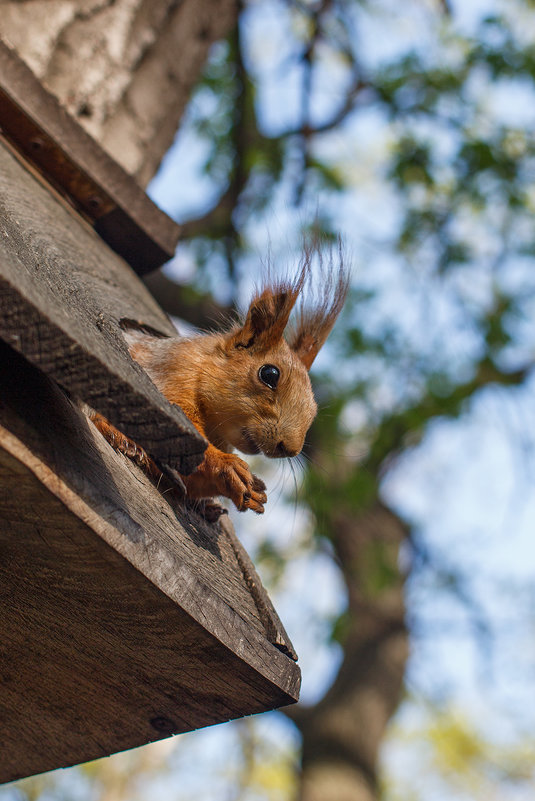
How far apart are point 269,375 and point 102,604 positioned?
31.2 inches

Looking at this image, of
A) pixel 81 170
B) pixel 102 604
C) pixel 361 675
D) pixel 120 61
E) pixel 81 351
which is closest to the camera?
pixel 81 351

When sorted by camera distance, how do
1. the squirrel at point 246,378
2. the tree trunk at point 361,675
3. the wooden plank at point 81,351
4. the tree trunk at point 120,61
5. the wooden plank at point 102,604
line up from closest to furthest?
the wooden plank at point 81,351 → the wooden plank at point 102,604 → the squirrel at point 246,378 → the tree trunk at point 120,61 → the tree trunk at point 361,675

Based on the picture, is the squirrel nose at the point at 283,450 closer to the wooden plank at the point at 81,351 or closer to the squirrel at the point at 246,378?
the squirrel at the point at 246,378

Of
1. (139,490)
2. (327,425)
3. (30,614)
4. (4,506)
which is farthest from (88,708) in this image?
(327,425)

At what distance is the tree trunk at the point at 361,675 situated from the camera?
5.84 meters

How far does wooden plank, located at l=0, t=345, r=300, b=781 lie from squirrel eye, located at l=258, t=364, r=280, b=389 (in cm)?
38

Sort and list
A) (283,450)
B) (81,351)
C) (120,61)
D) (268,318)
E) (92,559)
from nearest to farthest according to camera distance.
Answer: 1. (81,351)
2. (92,559)
3. (283,450)
4. (268,318)
5. (120,61)

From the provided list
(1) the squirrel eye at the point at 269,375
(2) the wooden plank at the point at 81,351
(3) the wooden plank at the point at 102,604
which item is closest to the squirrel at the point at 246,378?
(1) the squirrel eye at the point at 269,375

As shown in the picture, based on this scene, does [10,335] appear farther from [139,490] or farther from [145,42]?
[145,42]

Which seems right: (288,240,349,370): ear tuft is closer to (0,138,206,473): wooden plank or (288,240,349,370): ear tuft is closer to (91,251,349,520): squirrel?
(91,251,349,520): squirrel

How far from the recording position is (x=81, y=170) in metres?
2.24

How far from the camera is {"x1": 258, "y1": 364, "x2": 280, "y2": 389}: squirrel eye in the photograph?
188 centimetres

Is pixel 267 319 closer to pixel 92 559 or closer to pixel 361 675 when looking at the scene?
pixel 92 559

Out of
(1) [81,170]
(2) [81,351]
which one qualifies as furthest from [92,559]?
(1) [81,170]
